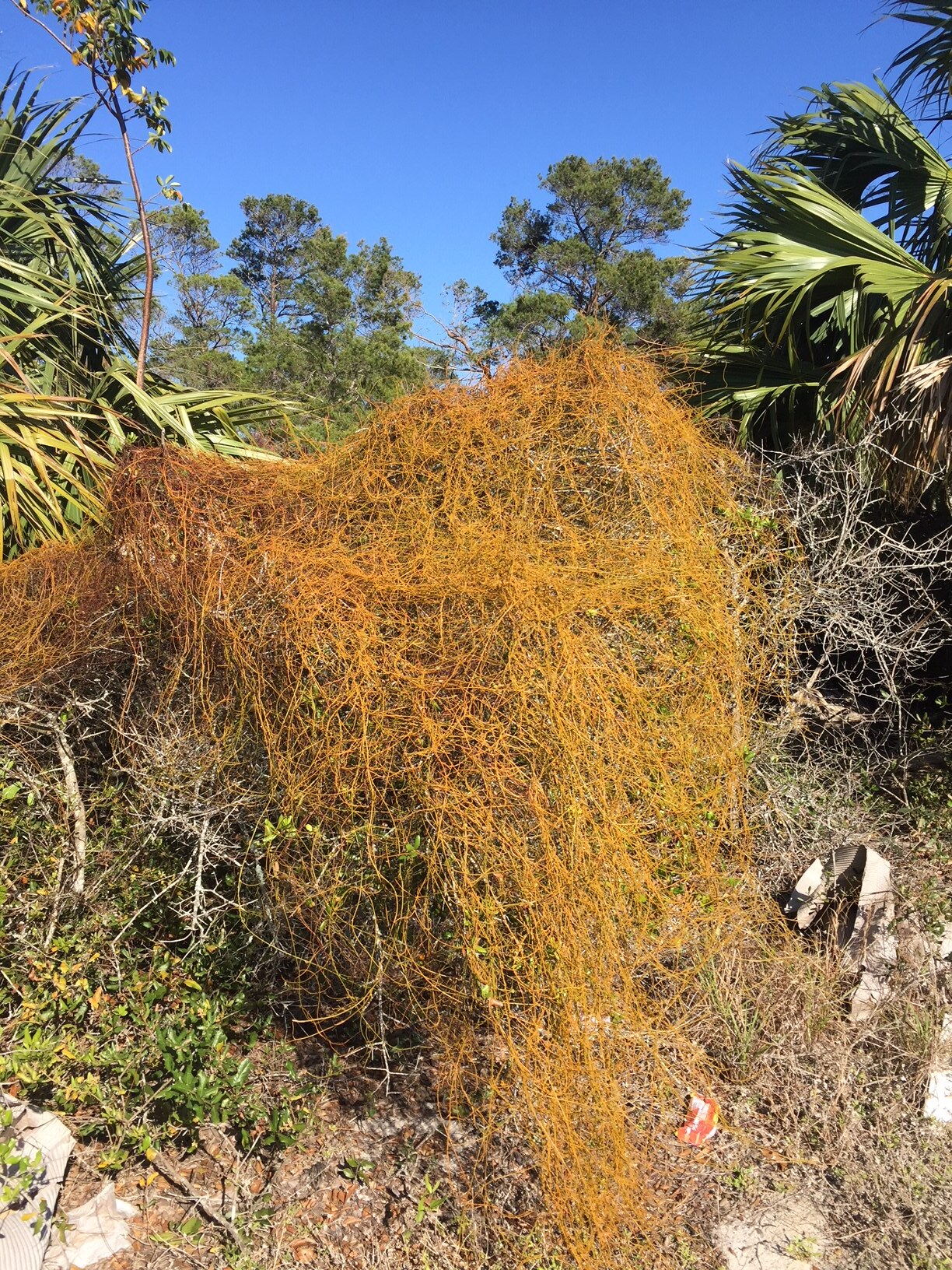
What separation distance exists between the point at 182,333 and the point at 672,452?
62.6 ft

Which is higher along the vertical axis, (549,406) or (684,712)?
(549,406)

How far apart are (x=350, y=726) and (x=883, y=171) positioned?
5128 millimetres

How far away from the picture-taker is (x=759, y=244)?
496cm

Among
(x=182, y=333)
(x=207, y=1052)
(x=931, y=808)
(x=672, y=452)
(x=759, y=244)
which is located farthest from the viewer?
(x=182, y=333)

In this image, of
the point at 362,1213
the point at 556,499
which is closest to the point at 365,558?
the point at 556,499

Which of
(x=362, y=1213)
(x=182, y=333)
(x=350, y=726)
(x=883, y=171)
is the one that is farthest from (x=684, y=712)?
(x=182, y=333)

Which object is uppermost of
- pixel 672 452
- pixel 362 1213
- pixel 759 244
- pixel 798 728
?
pixel 759 244

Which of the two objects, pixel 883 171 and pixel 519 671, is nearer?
pixel 519 671

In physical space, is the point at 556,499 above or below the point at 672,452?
below

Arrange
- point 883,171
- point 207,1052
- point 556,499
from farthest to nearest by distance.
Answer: point 883,171 < point 556,499 < point 207,1052

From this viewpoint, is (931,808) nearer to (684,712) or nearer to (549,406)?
(684,712)

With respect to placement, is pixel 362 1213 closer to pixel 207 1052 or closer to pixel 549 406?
pixel 207 1052

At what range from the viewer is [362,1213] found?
272cm

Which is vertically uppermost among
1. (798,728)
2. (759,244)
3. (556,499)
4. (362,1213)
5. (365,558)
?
(759,244)
